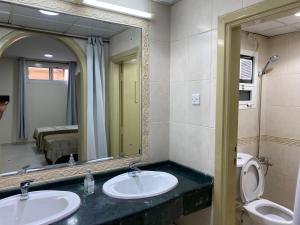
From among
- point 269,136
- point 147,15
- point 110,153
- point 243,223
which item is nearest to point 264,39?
point 269,136

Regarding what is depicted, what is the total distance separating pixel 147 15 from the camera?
1.88m

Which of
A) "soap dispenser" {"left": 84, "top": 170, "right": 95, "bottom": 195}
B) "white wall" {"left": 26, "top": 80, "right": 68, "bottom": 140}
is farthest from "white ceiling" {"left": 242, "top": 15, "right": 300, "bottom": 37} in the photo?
"soap dispenser" {"left": 84, "top": 170, "right": 95, "bottom": 195}

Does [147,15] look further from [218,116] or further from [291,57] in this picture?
[291,57]

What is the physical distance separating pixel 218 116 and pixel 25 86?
1.31 m

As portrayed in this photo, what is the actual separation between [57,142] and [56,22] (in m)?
0.82

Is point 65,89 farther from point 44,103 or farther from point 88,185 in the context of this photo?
point 88,185

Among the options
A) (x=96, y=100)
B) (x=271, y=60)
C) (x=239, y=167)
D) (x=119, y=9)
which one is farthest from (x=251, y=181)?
(x=119, y=9)

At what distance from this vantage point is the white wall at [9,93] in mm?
1419

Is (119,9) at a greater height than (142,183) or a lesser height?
greater

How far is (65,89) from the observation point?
5.35 feet

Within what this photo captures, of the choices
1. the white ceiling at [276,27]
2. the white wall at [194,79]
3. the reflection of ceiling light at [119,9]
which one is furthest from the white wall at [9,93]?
the white ceiling at [276,27]

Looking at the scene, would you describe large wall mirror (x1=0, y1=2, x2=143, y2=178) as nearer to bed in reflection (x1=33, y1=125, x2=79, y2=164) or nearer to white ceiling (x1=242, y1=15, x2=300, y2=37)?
bed in reflection (x1=33, y1=125, x2=79, y2=164)

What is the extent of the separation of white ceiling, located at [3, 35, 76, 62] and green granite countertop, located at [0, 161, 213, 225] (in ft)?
2.77

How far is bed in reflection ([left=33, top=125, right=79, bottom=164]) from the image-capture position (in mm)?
1562
